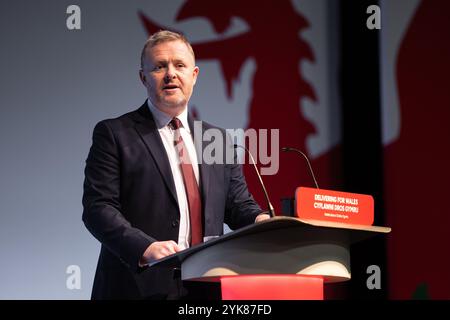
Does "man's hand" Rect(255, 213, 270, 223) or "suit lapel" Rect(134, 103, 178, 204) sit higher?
"suit lapel" Rect(134, 103, 178, 204)

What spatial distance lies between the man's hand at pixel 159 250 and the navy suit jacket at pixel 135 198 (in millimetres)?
217

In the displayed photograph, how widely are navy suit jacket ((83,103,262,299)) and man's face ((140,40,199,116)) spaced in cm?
10

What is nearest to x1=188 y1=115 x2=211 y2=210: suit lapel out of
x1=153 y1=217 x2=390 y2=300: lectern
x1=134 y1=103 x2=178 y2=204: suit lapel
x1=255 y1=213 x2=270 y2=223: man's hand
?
x1=134 y1=103 x2=178 y2=204: suit lapel

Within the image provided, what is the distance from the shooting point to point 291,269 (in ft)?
5.71

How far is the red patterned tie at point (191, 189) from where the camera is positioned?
247 cm

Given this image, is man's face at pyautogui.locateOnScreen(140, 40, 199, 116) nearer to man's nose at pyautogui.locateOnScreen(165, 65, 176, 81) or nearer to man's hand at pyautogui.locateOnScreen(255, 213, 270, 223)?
man's nose at pyautogui.locateOnScreen(165, 65, 176, 81)

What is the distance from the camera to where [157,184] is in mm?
2488

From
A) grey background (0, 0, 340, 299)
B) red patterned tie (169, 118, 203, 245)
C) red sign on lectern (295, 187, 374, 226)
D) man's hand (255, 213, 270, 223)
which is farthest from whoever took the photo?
grey background (0, 0, 340, 299)

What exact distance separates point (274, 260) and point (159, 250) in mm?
427

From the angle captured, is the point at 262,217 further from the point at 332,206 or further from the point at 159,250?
the point at 332,206

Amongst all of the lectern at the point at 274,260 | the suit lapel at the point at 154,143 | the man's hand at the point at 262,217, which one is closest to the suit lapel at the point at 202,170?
the suit lapel at the point at 154,143

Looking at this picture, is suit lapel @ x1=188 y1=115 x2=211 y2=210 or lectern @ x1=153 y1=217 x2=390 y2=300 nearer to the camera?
lectern @ x1=153 y1=217 x2=390 y2=300

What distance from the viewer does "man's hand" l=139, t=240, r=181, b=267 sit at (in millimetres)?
2014
